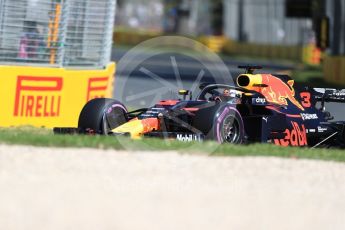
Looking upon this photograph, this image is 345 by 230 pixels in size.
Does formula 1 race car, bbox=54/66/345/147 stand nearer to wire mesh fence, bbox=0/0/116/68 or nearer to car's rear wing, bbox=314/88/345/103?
car's rear wing, bbox=314/88/345/103

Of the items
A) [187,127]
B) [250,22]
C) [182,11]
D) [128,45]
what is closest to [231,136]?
[187,127]

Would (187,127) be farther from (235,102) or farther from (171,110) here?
(235,102)

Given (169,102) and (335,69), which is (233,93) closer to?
(169,102)

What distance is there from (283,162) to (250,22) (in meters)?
48.0

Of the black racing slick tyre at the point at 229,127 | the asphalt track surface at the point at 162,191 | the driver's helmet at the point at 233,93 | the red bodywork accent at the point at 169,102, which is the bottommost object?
the asphalt track surface at the point at 162,191

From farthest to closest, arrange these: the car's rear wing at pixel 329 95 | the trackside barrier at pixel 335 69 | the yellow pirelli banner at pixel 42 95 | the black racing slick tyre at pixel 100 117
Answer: the trackside barrier at pixel 335 69 → the yellow pirelli banner at pixel 42 95 → the car's rear wing at pixel 329 95 → the black racing slick tyre at pixel 100 117

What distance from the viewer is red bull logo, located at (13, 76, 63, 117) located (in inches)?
555

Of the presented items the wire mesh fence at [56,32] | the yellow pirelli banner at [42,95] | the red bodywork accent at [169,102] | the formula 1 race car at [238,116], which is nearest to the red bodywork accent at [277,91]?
the formula 1 race car at [238,116]

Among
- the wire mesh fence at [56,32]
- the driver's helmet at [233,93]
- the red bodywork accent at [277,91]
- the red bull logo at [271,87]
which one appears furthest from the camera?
the wire mesh fence at [56,32]

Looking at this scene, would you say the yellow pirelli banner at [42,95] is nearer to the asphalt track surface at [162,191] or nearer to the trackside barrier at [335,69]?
the asphalt track surface at [162,191]

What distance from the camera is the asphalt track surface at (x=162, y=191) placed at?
7.01m

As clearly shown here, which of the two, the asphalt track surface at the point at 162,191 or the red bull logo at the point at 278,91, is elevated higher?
the red bull logo at the point at 278,91

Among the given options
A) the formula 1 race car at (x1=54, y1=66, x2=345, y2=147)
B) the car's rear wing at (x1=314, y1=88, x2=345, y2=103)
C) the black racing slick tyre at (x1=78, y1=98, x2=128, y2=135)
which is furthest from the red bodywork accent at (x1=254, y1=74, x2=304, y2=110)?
the black racing slick tyre at (x1=78, y1=98, x2=128, y2=135)

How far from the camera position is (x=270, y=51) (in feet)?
173
